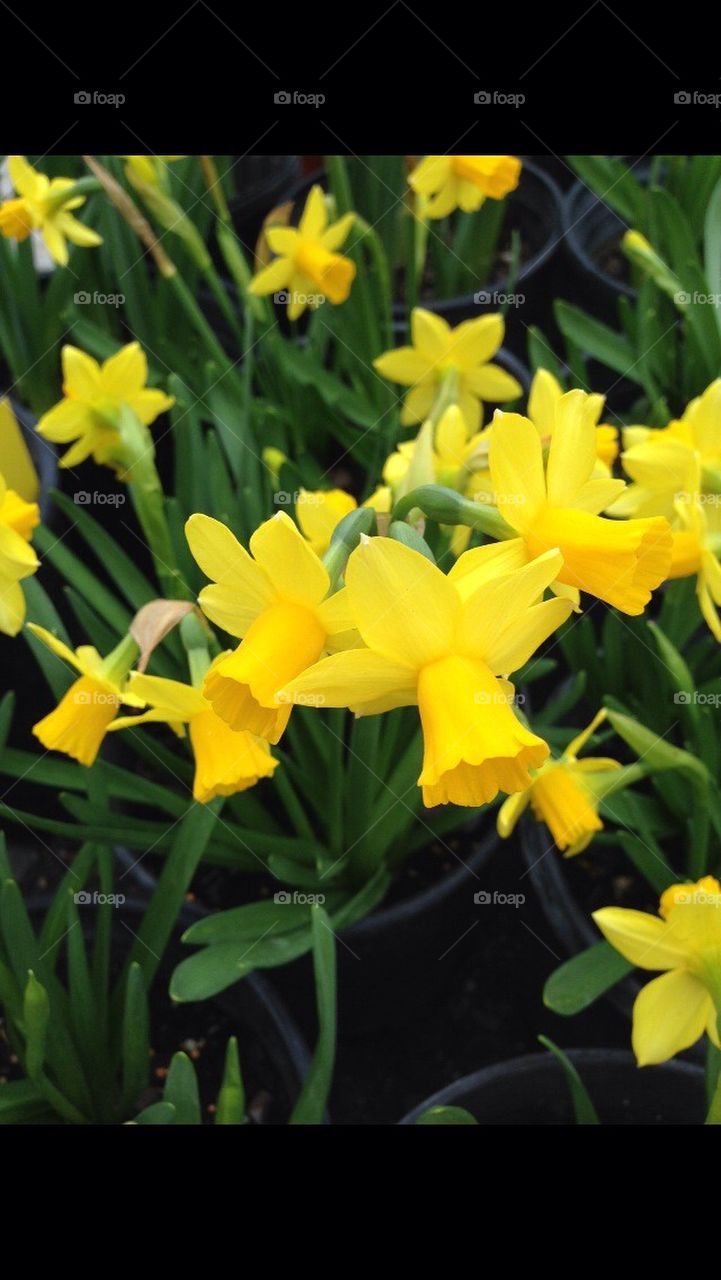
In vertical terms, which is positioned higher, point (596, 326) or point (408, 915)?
point (596, 326)

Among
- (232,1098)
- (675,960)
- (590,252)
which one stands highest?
(590,252)

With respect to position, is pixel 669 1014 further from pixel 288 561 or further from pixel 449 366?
pixel 449 366

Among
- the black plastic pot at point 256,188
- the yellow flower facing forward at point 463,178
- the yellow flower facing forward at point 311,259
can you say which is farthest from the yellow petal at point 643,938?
the black plastic pot at point 256,188

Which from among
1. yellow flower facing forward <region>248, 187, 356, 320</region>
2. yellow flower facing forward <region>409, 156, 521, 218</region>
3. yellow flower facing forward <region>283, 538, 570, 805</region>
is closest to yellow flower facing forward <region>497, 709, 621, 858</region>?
yellow flower facing forward <region>283, 538, 570, 805</region>

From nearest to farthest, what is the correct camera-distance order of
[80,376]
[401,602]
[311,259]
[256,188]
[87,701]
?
[401,602] → [87,701] → [80,376] → [311,259] → [256,188]

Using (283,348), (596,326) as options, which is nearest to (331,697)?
(283,348)

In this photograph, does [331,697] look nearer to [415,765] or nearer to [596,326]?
[415,765]

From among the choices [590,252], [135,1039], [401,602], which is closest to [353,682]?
[401,602]

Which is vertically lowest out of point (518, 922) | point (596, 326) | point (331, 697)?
point (518, 922)
